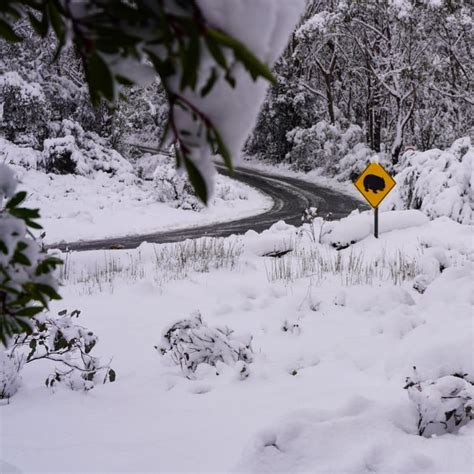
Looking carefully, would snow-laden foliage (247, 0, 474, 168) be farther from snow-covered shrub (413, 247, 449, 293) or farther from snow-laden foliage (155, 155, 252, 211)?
snow-covered shrub (413, 247, 449, 293)

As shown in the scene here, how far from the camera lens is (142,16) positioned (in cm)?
68

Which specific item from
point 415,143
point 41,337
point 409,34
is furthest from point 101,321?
point 415,143

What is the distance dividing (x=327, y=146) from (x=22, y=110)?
1222 centimetres

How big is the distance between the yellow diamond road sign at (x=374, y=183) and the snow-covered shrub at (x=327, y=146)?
42.3ft

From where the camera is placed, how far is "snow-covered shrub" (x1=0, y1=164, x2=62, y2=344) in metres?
0.90

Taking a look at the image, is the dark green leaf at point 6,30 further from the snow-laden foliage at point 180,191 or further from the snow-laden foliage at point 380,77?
the snow-laden foliage at point 380,77

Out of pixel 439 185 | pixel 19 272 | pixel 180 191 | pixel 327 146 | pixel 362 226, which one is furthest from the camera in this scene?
pixel 327 146

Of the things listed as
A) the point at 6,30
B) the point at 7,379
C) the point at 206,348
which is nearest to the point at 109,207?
the point at 206,348

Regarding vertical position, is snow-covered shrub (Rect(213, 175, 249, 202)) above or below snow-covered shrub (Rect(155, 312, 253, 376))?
below

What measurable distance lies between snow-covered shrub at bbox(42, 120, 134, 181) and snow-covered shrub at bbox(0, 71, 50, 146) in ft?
2.34

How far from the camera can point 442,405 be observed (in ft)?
7.95

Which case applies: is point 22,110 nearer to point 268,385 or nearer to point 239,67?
point 268,385

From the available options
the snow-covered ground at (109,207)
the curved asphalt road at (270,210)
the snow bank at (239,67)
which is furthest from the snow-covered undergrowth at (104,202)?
the snow bank at (239,67)

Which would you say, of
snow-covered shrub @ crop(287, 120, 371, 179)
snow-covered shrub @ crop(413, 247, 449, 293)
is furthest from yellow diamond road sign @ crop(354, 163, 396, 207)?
snow-covered shrub @ crop(287, 120, 371, 179)
